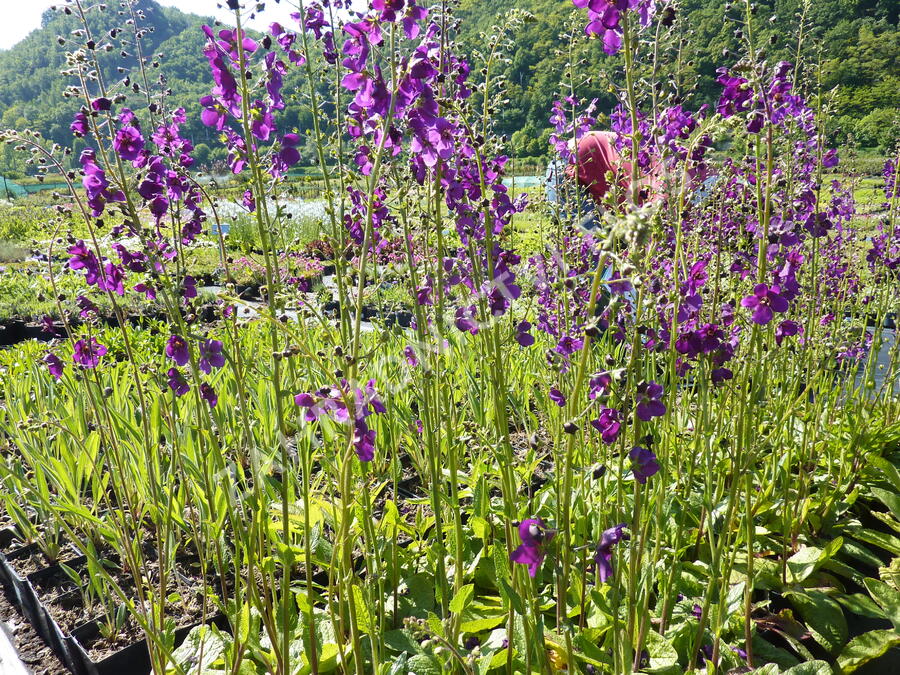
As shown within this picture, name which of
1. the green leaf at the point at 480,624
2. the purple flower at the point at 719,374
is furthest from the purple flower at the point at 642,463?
the green leaf at the point at 480,624

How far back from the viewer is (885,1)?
620cm

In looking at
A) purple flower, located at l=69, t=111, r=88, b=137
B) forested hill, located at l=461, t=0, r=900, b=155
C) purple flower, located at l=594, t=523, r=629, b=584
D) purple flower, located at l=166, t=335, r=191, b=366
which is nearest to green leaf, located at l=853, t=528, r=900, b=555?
purple flower, located at l=594, t=523, r=629, b=584

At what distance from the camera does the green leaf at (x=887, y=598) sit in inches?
84.4

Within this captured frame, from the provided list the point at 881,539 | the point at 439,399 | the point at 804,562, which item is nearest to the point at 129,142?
the point at 439,399

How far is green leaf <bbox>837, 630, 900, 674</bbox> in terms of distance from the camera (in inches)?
80.3

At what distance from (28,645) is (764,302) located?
297cm

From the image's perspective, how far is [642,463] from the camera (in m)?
1.46

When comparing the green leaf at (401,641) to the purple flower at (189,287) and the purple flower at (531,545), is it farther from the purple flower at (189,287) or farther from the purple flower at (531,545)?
the purple flower at (189,287)

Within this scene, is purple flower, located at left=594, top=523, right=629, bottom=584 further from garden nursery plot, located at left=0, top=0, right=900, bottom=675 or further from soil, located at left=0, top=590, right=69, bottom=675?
soil, located at left=0, top=590, right=69, bottom=675

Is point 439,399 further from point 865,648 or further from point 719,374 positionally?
point 865,648

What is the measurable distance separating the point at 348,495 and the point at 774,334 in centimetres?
165

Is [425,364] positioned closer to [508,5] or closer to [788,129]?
[788,129]

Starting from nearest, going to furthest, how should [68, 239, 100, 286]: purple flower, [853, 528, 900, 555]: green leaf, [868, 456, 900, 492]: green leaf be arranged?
[68, 239, 100, 286]: purple flower
[853, 528, 900, 555]: green leaf
[868, 456, 900, 492]: green leaf

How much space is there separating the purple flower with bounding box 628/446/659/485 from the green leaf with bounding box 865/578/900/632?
1391 millimetres
